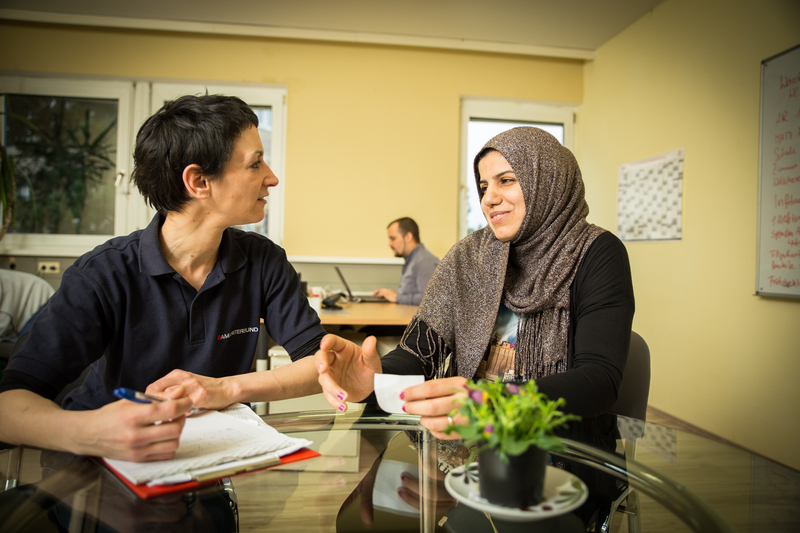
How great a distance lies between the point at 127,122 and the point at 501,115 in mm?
3415

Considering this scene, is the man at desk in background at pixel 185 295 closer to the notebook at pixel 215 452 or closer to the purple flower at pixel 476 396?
the notebook at pixel 215 452

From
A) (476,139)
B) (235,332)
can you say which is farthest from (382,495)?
(476,139)

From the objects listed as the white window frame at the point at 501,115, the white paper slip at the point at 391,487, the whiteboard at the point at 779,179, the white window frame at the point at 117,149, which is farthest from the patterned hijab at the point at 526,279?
the white window frame at the point at 117,149

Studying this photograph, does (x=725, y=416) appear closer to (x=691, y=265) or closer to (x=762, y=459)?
(x=691, y=265)

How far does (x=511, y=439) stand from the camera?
54 centimetres

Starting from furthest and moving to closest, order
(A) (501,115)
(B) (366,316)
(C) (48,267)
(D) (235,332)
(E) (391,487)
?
(A) (501,115) → (C) (48,267) → (B) (366,316) → (D) (235,332) → (E) (391,487)

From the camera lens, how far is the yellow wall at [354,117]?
173 inches

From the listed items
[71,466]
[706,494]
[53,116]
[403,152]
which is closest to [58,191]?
[53,116]

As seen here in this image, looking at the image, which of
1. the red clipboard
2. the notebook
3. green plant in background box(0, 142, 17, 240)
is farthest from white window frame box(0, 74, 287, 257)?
the red clipboard

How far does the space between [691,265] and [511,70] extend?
2471 mm

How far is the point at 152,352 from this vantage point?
113cm

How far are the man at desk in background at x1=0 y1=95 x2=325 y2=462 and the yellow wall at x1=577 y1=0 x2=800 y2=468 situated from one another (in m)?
2.68

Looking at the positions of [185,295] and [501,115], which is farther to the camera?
[501,115]

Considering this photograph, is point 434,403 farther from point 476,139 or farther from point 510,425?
point 476,139
